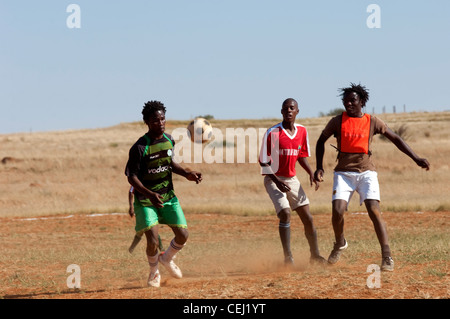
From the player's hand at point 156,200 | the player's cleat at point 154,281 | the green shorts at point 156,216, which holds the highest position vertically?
the player's hand at point 156,200

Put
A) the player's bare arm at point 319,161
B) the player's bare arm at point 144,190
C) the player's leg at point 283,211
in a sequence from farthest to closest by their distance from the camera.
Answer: the player's leg at point 283,211 → the player's bare arm at point 319,161 → the player's bare arm at point 144,190

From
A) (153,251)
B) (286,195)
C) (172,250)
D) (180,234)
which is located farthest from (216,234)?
(153,251)

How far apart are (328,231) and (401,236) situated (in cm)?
296

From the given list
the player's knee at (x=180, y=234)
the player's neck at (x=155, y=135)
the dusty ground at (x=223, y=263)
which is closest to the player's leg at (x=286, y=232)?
the dusty ground at (x=223, y=263)

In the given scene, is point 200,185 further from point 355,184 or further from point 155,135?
point 155,135

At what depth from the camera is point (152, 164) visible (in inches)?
344

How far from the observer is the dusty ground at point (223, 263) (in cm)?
805

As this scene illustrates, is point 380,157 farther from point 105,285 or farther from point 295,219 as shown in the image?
point 105,285

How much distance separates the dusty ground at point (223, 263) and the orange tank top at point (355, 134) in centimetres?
153

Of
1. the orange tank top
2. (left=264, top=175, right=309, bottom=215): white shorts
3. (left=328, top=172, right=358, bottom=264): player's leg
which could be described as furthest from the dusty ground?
the orange tank top

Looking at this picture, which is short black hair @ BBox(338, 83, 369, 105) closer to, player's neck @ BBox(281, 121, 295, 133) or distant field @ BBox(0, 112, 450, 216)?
player's neck @ BBox(281, 121, 295, 133)

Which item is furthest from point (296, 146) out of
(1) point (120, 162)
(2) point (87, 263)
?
(1) point (120, 162)

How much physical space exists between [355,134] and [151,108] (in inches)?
101

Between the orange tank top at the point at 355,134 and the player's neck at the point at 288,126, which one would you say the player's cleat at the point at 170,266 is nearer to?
the player's neck at the point at 288,126
